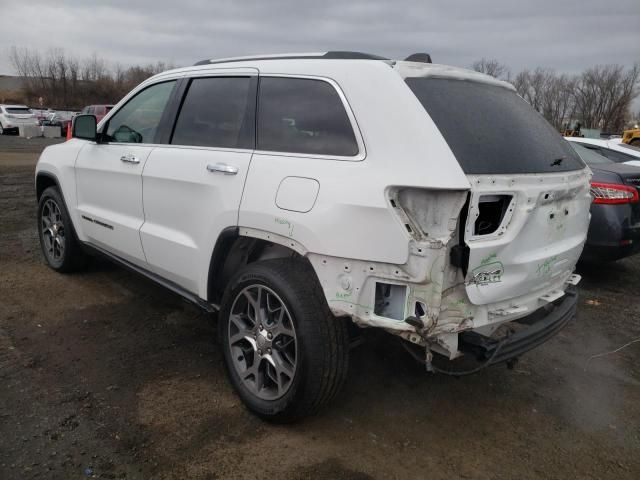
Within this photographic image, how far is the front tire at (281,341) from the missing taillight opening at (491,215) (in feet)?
2.69

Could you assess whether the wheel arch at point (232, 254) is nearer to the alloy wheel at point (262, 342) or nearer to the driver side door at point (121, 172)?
the alloy wheel at point (262, 342)

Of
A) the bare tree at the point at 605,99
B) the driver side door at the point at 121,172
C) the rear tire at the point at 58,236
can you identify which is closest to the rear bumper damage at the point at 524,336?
the driver side door at the point at 121,172

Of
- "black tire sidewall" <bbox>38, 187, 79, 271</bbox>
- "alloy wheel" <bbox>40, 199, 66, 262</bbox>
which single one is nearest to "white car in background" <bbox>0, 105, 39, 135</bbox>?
"alloy wheel" <bbox>40, 199, 66, 262</bbox>

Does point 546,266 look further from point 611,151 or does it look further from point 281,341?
point 611,151

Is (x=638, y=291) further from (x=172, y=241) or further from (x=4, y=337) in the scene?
(x=4, y=337)

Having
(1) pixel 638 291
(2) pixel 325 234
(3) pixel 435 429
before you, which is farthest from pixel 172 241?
(1) pixel 638 291

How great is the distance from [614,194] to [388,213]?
395cm

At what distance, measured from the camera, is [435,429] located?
2930 mm

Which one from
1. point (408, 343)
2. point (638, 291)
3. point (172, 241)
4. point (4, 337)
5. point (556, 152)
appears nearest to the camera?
point (408, 343)

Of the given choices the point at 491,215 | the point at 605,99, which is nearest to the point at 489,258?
the point at 491,215

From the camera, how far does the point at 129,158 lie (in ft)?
12.4

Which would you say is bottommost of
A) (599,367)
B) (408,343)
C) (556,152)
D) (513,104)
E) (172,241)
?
(599,367)

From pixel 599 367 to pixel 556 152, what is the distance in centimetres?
177

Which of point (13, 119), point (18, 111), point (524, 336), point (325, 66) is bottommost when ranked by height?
point (13, 119)
